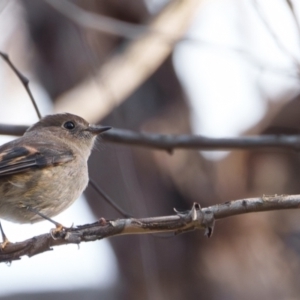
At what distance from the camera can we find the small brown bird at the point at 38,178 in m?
4.27

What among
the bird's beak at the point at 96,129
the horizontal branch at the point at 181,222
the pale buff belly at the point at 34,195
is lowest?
the horizontal branch at the point at 181,222

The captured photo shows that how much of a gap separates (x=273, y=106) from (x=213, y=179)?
96cm

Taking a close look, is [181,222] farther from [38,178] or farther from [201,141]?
[201,141]

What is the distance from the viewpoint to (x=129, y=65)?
6.91 m

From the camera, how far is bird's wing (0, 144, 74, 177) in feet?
14.1

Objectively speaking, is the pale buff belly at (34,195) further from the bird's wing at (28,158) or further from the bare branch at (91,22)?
the bare branch at (91,22)

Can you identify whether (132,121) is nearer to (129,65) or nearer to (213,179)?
(129,65)

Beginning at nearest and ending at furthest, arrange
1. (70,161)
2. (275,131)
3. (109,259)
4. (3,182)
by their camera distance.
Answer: (3,182) → (70,161) → (275,131) → (109,259)

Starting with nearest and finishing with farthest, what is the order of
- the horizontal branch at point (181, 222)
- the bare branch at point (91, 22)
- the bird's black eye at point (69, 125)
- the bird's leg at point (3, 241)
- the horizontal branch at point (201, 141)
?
the horizontal branch at point (181, 222) → the bird's leg at point (3, 241) → the horizontal branch at point (201, 141) → the bird's black eye at point (69, 125) → the bare branch at point (91, 22)

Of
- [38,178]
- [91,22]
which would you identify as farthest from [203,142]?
[91,22]

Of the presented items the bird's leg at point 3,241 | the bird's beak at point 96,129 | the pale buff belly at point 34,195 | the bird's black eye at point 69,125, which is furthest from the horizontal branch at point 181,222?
the bird's black eye at point 69,125

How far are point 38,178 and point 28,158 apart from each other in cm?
19

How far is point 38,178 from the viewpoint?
4.36 metres

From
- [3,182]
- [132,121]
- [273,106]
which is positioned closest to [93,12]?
[132,121]
